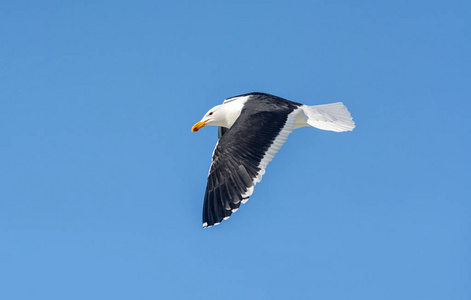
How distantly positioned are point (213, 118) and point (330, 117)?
1928 mm

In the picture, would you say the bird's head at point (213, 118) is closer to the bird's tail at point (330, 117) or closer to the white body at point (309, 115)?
the white body at point (309, 115)

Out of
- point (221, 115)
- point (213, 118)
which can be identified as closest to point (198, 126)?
point (213, 118)

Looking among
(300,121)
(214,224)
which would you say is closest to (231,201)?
(214,224)

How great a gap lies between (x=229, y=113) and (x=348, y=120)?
1.91 meters

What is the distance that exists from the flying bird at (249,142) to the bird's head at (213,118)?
18 centimetres

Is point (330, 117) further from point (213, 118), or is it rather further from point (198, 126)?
point (198, 126)

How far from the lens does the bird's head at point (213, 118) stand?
12133mm

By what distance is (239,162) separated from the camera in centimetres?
978

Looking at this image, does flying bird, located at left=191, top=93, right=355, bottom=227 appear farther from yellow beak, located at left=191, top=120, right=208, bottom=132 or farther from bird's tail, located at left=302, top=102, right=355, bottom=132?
yellow beak, located at left=191, top=120, right=208, bottom=132

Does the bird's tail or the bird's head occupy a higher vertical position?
the bird's head

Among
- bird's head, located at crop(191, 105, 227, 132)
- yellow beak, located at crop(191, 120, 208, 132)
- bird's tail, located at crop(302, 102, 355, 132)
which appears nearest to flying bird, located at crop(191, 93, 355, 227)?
bird's tail, located at crop(302, 102, 355, 132)

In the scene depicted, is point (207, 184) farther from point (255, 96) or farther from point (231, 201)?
point (255, 96)

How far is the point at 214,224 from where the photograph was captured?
9375 millimetres

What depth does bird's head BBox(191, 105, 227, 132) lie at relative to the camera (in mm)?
12133
